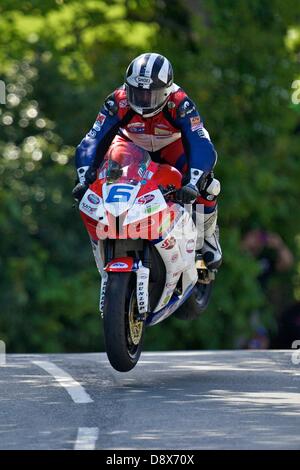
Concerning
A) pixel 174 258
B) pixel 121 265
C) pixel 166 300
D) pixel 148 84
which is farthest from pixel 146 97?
pixel 166 300

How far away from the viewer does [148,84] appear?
11586 mm

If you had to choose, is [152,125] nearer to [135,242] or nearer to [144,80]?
[144,80]

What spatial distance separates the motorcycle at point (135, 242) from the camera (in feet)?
36.2

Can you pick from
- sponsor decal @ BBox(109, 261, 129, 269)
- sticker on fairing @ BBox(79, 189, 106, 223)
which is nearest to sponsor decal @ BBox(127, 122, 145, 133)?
sticker on fairing @ BBox(79, 189, 106, 223)

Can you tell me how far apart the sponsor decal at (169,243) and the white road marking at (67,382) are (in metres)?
1.13

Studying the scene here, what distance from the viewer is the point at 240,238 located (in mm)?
27656

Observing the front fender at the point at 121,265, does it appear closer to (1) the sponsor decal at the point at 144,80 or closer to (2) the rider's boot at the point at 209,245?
(1) the sponsor decal at the point at 144,80
